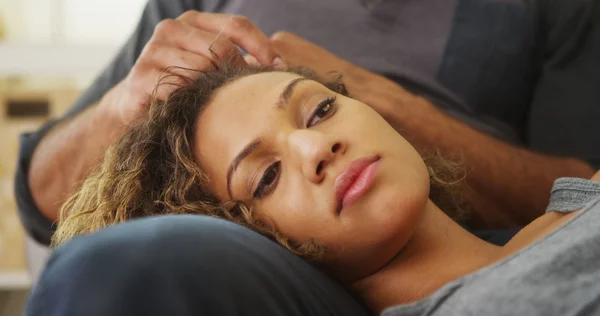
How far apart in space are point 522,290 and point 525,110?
2.86 ft

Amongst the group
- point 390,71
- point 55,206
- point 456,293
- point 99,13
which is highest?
point 456,293

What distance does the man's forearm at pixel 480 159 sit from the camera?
3.83ft

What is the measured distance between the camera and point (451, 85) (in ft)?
4.44

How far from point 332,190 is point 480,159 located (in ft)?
1.66

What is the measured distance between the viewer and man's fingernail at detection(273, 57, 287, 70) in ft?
3.42

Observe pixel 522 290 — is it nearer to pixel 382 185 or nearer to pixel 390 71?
pixel 382 185

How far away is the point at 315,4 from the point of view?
4.66ft

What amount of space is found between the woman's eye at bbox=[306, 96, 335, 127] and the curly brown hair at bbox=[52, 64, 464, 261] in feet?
0.40

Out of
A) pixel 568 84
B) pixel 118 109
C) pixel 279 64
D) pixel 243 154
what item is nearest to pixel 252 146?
pixel 243 154

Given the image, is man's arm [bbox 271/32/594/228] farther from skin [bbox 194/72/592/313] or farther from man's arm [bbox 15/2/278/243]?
skin [bbox 194/72/592/313]

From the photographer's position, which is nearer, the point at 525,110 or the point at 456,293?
the point at 456,293

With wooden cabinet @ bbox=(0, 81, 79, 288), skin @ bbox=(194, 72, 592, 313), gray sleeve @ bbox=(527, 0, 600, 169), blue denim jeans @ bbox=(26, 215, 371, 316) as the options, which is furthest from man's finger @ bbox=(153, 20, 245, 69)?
wooden cabinet @ bbox=(0, 81, 79, 288)

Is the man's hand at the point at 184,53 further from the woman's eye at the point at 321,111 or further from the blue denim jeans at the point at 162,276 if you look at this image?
the blue denim jeans at the point at 162,276

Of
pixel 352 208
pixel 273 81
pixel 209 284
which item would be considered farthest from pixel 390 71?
pixel 209 284
